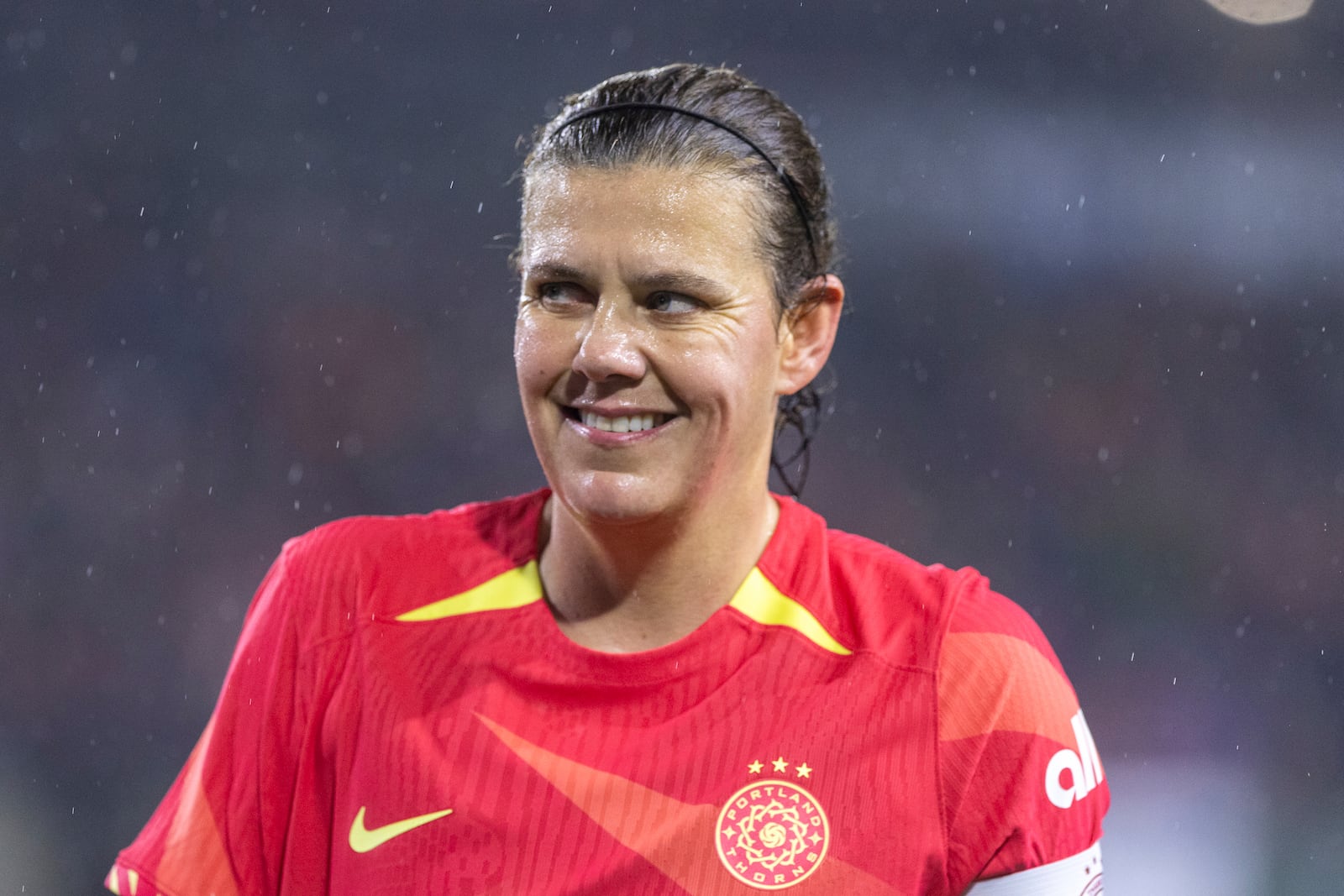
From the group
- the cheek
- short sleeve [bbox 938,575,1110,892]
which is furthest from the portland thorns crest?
the cheek

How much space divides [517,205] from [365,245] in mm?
462

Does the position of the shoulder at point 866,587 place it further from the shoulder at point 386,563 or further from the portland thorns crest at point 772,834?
the shoulder at point 386,563

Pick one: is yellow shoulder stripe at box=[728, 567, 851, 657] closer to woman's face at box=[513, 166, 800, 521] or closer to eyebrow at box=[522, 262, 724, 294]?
woman's face at box=[513, 166, 800, 521]

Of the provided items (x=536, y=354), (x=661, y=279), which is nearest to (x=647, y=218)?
(x=661, y=279)

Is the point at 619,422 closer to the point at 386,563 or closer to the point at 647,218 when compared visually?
the point at 647,218

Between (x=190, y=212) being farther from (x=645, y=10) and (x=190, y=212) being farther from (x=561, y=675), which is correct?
(x=561, y=675)

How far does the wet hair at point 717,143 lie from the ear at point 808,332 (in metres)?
0.02

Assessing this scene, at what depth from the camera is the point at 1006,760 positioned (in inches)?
59.5

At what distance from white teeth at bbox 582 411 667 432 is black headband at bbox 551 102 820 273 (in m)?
0.34

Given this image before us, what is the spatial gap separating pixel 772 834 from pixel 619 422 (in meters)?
0.50

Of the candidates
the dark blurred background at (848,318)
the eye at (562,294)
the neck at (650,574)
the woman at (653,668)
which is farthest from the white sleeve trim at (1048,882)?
the dark blurred background at (848,318)

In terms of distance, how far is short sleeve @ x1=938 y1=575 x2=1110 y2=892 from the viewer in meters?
1.50

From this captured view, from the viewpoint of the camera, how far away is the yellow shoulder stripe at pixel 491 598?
168cm

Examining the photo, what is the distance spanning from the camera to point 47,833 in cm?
318
